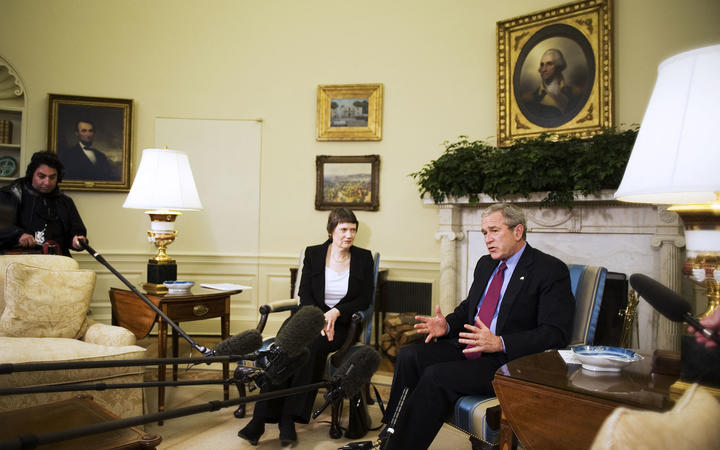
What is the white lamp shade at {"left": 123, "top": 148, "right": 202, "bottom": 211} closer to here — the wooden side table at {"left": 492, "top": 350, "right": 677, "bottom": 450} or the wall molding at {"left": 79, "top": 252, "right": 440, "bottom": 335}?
the wall molding at {"left": 79, "top": 252, "right": 440, "bottom": 335}

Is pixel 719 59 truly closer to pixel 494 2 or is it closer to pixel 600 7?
pixel 600 7

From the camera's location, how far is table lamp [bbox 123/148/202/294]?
11.4ft

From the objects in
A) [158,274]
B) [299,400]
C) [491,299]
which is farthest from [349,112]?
[299,400]

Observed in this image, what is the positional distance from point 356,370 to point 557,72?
4.58 meters

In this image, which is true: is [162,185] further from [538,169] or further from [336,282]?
[538,169]

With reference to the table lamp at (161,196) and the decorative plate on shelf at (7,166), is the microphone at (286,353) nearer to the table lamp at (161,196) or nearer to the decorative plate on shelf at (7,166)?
the table lamp at (161,196)

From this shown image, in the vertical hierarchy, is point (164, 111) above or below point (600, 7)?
below

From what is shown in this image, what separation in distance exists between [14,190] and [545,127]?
186 inches

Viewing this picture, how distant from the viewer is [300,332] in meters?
0.86

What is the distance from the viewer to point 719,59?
1.25 meters

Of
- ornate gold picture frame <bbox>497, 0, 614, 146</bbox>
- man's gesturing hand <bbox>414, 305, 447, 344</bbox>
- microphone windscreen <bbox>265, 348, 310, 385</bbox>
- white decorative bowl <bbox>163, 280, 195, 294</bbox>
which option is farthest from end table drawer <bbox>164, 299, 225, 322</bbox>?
ornate gold picture frame <bbox>497, 0, 614, 146</bbox>

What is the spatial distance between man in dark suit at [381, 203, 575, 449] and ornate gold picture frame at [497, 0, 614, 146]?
2368 mm

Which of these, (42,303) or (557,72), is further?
(557,72)

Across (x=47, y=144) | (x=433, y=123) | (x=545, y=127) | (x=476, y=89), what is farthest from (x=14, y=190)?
(x=545, y=127)
